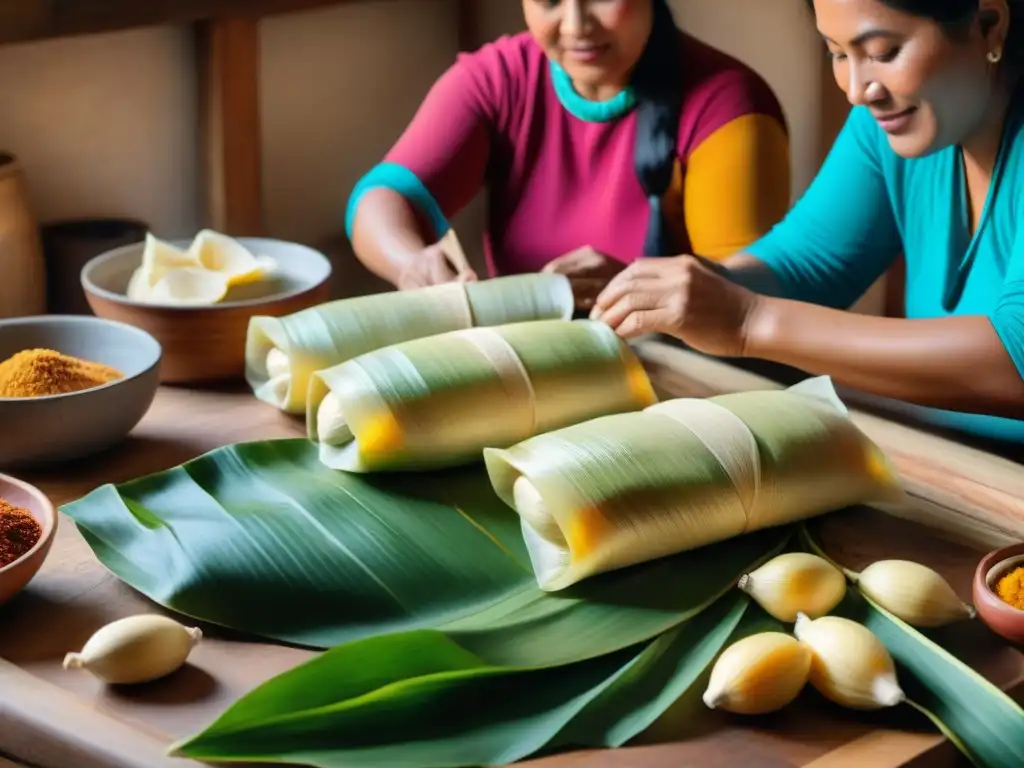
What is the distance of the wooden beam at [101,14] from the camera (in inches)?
71.3

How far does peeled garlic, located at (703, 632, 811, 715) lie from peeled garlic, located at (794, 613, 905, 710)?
0.01 meters

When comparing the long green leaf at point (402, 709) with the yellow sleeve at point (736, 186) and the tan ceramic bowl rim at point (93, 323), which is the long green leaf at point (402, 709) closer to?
the tan ceramic bowl rim at point (93, 323)

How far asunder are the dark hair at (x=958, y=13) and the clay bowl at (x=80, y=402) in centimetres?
81

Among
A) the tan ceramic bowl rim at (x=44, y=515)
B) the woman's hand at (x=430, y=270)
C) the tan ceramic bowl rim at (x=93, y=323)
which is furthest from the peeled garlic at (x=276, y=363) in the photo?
the tan ceramic bowl rim at (x=44, y=515)

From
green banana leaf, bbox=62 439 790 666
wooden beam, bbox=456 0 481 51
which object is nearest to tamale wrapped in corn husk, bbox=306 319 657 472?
green banana leaf, bbox=62 439 790 666

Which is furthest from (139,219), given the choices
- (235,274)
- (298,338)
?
(298,338)

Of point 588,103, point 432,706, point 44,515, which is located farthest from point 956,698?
point 588,103

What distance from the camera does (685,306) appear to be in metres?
1.34

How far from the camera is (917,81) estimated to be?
4.21 ft

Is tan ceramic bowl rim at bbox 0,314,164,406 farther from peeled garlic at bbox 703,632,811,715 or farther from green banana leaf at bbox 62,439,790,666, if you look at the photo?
peeled garlic at bbox 703,632,811,715

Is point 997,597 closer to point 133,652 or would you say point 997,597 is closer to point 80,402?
point 133,652

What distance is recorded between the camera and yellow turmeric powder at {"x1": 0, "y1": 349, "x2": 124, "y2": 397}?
1189mm

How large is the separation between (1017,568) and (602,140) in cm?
108

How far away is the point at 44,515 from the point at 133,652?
0.64ft
